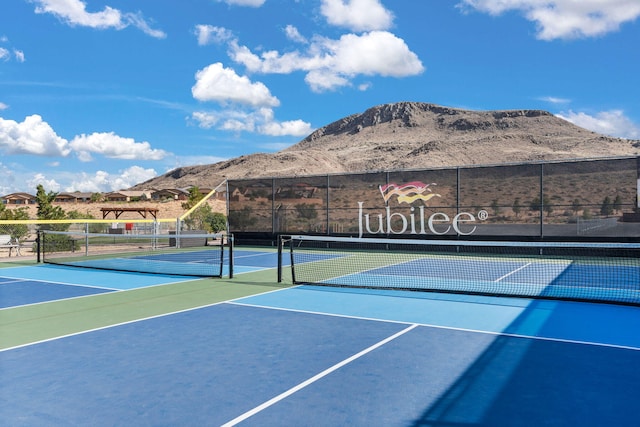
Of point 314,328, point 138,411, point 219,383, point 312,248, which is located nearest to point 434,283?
point 314,328

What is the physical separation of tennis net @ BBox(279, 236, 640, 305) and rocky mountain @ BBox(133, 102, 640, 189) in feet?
215

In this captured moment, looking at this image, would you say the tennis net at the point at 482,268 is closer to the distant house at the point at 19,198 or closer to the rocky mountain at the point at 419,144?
the rocky mountain at the point at 419,144

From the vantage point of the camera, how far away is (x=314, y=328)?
7480 millimetres

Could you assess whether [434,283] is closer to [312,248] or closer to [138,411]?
[138,411]

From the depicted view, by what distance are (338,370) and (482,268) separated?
10312 millimetres

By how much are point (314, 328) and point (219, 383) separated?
2427mm

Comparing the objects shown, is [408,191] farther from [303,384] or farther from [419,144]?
[419,144]

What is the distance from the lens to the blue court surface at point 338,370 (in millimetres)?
4477

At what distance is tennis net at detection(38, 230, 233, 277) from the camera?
14.5 metres

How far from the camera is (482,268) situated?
588 inches

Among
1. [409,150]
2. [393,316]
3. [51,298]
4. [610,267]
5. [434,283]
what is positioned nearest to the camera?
[393,316]

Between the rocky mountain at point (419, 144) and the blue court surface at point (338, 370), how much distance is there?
78447 mm

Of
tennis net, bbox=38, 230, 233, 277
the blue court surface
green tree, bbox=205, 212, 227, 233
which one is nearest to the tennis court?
the blue court surface

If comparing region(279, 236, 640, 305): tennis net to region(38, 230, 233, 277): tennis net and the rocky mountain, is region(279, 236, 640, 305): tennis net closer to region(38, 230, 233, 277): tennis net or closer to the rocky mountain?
region(38, 230, 233, 277): tennis net
